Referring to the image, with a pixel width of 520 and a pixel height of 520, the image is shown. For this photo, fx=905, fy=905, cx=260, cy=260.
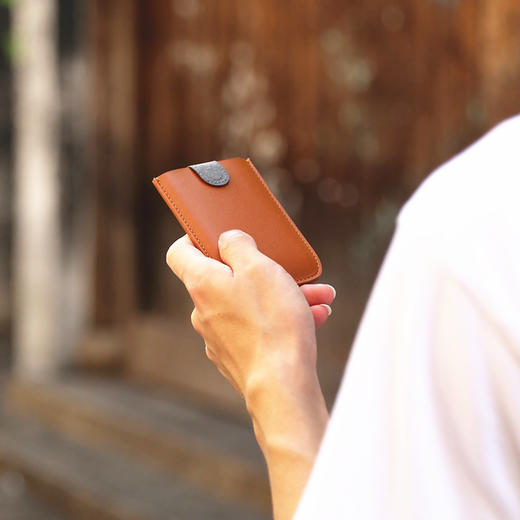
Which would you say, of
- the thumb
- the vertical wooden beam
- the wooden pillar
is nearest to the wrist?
the thumb

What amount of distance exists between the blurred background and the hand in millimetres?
2353

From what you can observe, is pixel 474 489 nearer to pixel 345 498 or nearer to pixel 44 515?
pixel 345 498

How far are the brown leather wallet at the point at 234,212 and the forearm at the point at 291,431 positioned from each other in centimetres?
23

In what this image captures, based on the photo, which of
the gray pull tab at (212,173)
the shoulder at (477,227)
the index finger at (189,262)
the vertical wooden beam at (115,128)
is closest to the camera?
the shoulder at (477,227)

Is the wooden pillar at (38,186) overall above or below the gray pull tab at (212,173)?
below

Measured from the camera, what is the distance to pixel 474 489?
63 cm

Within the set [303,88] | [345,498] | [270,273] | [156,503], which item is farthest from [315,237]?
[345,498]

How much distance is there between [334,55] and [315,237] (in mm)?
862

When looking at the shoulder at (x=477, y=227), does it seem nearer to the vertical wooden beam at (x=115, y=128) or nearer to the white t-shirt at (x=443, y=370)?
the white t-shirt at (x=443, y=370)

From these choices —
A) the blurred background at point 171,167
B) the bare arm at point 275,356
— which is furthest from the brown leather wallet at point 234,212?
the blurred background at point 171,167

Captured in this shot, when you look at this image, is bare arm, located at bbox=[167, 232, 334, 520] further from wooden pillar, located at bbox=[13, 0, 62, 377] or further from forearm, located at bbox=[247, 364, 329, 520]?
wooden pillar, located at bbox=[13, 0, 62, 377]

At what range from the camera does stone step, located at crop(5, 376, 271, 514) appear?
4.00 m

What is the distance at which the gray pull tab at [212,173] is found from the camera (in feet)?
4.03

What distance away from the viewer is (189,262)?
1067 millimetres
